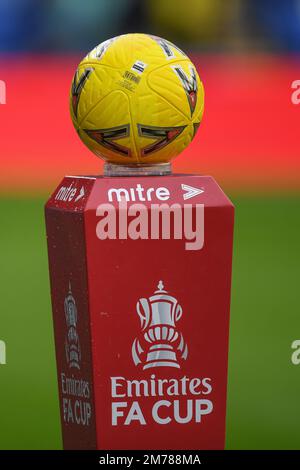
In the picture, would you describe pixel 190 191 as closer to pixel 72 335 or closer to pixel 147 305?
pixel 147 305

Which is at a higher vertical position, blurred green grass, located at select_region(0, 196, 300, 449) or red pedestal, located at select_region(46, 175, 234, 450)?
red pedestal, located at select_region(46, 175, 234, 450)

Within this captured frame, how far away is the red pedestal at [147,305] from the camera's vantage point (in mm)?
5023

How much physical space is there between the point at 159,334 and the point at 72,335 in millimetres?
430

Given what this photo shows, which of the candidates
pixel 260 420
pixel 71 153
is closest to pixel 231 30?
pixel 71 153

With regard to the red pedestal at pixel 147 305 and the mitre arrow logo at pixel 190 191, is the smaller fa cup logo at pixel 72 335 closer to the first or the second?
the red pedestal at pixel 147 305

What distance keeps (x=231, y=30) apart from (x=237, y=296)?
8018mm

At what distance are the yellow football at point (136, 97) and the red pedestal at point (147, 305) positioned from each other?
19cm

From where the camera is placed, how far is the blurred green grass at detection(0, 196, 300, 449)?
6605 mm

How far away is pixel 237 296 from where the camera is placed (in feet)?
29.6

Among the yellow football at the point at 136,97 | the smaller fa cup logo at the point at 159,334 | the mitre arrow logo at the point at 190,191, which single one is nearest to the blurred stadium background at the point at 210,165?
the smaller fa cup logo at the point at 159,334

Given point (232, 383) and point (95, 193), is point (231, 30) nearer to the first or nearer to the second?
point (232, 383)

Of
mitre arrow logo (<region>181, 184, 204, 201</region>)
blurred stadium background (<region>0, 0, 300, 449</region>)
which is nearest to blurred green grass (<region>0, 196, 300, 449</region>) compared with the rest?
blurred stadium background (<region>0, 0, 300, 449</region>)

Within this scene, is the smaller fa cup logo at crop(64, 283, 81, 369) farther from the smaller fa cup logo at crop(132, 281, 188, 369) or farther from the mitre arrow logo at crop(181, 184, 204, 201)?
the mitre arrow logo at crop(181, 184, 204, 201)

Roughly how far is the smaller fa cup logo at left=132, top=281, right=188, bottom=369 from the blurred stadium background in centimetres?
124
